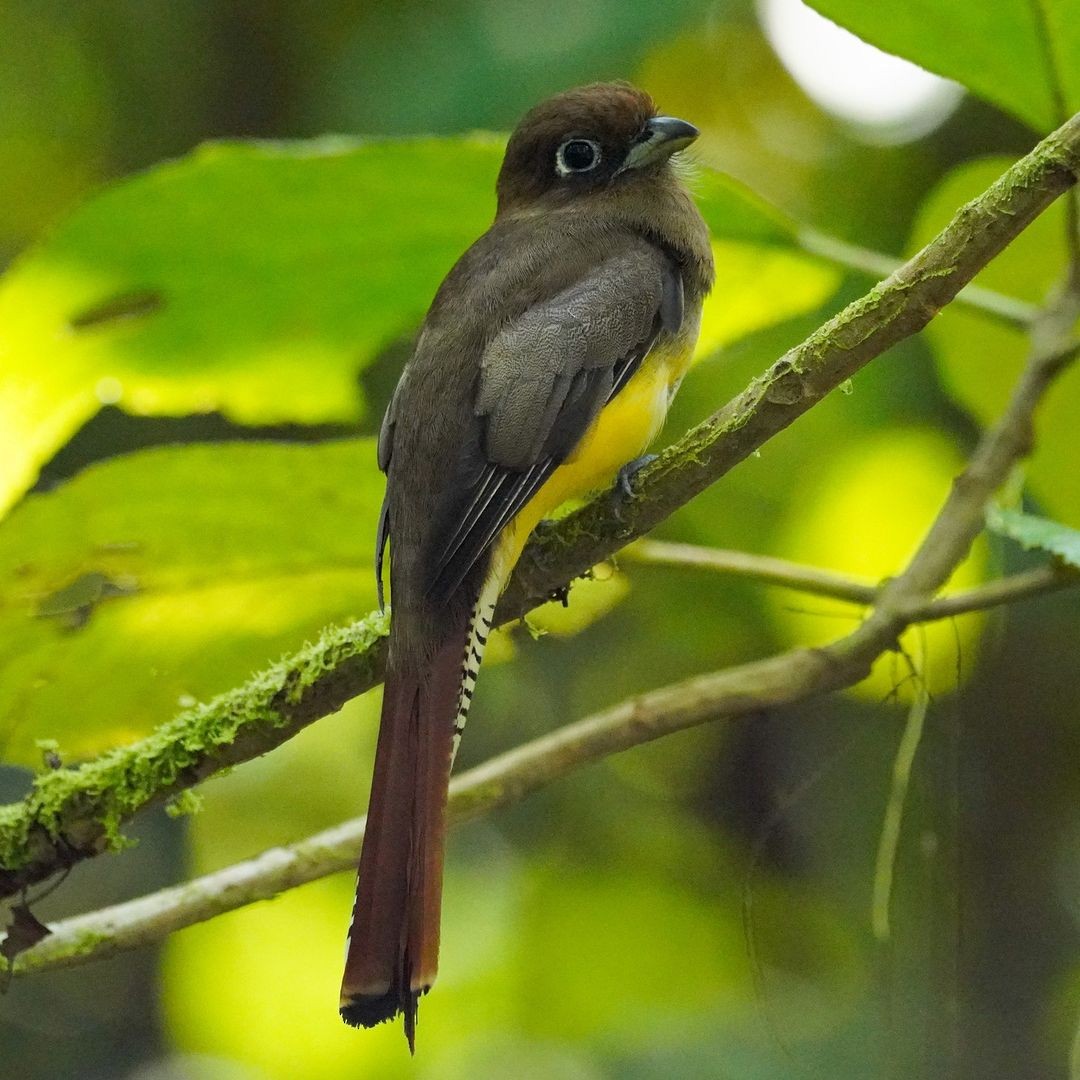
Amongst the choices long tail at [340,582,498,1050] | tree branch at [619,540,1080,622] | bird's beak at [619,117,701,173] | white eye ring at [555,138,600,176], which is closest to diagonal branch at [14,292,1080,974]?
tree branch at [619,540,1080,622]

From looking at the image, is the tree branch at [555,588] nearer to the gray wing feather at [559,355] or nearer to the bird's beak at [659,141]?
the gray wing feather at [559,355]

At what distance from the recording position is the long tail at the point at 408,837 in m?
1.90

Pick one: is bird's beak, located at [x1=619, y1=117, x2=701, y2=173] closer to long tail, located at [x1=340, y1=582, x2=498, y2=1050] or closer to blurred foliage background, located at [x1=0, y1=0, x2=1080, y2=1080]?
blurred foliage background, located at [x1=0, y1=0, x2=1080, y2=1080]

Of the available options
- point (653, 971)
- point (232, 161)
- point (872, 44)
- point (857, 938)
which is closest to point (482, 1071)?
point (653, 971)

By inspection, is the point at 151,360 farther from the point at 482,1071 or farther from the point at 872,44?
the point at 482,1071

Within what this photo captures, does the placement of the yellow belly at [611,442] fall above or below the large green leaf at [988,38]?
below

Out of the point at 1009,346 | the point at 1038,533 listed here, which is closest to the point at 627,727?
the point at 1038,533

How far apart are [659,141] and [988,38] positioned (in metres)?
0.91

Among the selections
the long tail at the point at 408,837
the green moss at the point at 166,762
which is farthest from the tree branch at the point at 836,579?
the green moss at the point at 166,762

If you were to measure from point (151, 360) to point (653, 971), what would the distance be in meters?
2.19

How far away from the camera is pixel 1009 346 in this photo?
2689 millimetres

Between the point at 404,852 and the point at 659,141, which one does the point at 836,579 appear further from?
the point at 659,141

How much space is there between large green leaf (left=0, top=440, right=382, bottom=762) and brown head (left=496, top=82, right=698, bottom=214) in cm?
85

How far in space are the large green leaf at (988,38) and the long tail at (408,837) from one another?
0.94 m
